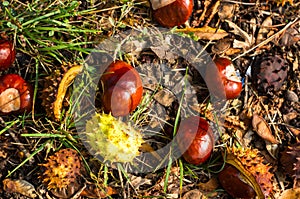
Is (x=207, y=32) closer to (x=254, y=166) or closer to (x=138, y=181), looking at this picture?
(x=254, y=166)

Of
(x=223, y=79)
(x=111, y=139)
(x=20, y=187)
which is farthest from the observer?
(x=223, y=79)

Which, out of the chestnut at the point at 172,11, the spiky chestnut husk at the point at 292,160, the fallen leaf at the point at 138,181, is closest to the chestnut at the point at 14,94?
the fallen leaf at the point at 138,181

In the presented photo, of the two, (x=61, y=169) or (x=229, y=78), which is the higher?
(x=229, y=78)

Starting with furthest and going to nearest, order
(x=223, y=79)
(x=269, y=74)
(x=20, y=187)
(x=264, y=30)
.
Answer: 1. (x=264, y=30)
2. (x=269, y=74)
3. (x=223, y=79)
4. (x=20, y=187)

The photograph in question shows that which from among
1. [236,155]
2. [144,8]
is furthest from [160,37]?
[236,155]

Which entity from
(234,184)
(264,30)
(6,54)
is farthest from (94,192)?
(264,30)

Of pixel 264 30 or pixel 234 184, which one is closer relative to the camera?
pixel 234 184

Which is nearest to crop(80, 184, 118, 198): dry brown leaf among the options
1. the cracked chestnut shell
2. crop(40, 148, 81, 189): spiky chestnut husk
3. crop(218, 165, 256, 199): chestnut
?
crop(40, 148, 81, 189): spiky chestnut husk
